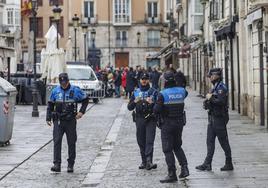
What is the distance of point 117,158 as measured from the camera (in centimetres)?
1714

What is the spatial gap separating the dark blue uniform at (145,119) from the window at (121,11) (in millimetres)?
78300

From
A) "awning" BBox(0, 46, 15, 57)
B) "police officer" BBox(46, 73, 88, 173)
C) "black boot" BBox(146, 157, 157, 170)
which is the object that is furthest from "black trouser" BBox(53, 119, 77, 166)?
"awning" BBox(0, 46, 15, 57)

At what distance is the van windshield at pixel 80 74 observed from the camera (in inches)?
1718

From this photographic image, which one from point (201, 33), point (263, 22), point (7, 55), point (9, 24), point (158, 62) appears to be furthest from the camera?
point (158, 62)

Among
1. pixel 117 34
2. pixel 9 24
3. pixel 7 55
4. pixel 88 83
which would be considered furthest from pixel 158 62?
pixel 7 55

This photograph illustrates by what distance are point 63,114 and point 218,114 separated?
276cm

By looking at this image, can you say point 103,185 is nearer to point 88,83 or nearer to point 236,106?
point 236,106

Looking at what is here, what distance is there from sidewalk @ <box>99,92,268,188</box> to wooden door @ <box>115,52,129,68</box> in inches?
2707

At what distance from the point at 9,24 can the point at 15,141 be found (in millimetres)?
66521

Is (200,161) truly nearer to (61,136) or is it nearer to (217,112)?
(217,112)

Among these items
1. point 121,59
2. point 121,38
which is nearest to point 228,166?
point 121,38

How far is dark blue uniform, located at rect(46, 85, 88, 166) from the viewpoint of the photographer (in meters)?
15.1

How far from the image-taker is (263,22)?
23.8 meters

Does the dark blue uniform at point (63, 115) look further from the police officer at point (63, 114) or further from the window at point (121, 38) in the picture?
the window at point (121, 38)
